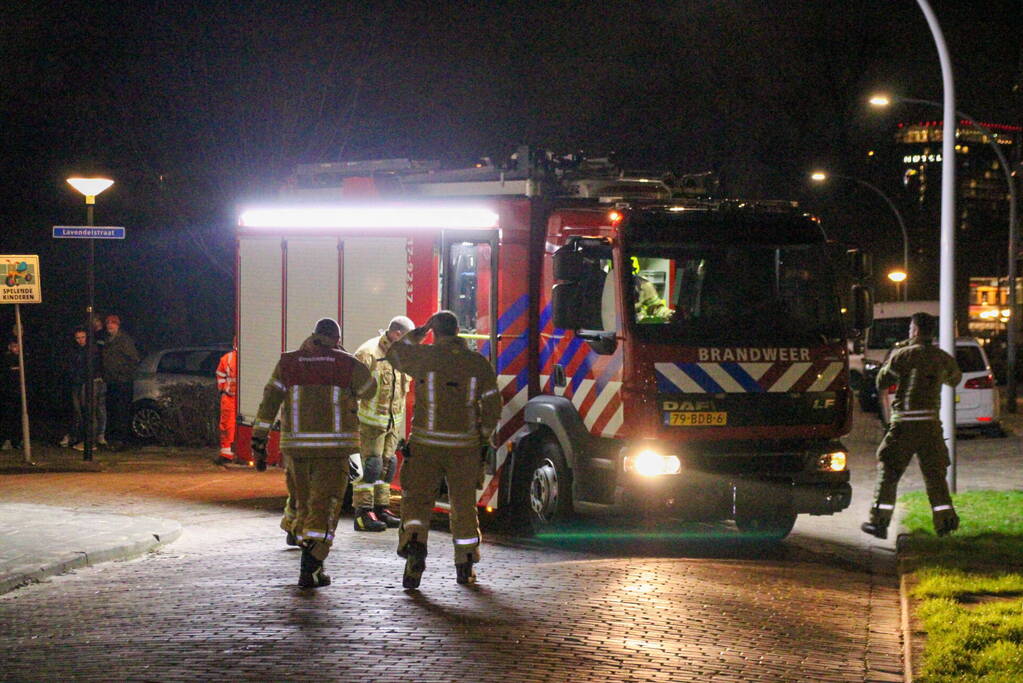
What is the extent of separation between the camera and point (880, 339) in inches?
1095

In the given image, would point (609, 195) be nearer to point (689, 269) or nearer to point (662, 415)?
point (689, 269)

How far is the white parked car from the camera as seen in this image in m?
20.7

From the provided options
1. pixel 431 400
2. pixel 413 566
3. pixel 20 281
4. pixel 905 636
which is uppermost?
pixel 20 281

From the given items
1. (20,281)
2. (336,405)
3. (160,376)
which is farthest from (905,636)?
(160,376)

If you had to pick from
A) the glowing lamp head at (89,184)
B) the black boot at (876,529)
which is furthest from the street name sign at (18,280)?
the black boot at (876,529)

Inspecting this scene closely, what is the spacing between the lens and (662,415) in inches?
396

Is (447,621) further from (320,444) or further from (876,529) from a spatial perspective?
(876,529)

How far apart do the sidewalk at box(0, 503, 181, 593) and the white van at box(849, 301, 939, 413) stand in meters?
16.7

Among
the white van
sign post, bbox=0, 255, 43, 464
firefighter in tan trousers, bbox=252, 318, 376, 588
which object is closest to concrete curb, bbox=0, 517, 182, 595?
firefighter in tan trousers, bbox=252, 318, 376, 588

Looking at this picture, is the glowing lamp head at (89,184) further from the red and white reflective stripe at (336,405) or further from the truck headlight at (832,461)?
the truck headlight at (832,461)

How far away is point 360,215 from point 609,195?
2.53 meters

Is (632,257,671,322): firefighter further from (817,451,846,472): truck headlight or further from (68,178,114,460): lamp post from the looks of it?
(68,178,114,460): lamp post

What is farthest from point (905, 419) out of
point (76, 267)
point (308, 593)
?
point (76, 267)

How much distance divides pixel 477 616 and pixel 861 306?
14.6 feet
